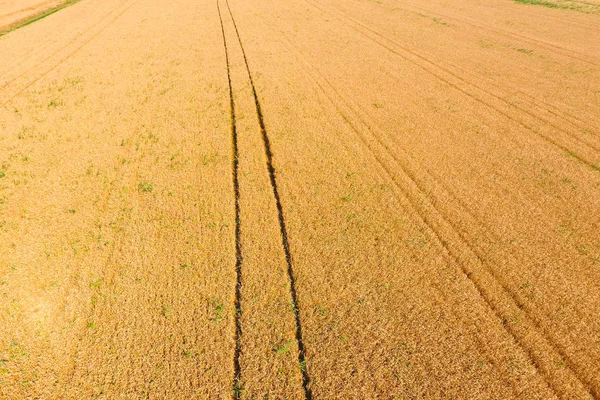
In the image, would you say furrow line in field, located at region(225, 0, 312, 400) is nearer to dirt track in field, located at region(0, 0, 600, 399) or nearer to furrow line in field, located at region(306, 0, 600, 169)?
dirt track in field, located at region(0, 0, 600, 399)

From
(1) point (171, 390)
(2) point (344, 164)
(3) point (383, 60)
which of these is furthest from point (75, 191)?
(3) point (383, 60)

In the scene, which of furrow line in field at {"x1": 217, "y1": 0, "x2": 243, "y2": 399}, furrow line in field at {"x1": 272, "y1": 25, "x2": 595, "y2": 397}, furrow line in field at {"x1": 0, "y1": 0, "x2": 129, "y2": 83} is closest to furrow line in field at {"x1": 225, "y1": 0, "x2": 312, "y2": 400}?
furrow line in field at {"x1": 217, "y1": 0, "x2": 243, "y2": 399}

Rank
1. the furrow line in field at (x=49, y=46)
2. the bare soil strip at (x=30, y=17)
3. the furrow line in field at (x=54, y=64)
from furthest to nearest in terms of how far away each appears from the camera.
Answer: the bare soil strip at (x=30, y=17) < the furrow line in field at (x=49, y=46) < the furrow line in field at (x=54, y=64)

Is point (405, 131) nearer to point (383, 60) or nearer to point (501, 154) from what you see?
point (501, 154)

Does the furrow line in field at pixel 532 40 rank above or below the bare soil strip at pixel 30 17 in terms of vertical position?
below

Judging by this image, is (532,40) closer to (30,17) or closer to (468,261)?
(468,261)

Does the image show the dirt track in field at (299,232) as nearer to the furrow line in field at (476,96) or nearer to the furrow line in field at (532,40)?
the furrow line in field at (476,96)

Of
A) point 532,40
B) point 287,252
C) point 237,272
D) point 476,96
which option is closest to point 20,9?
point 476,96

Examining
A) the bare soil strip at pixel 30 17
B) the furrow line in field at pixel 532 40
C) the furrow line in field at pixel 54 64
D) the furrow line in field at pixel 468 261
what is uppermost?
the bare soil strip at pixel 30 17

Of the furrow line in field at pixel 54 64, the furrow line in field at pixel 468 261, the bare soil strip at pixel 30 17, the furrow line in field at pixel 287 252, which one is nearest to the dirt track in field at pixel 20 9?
the bare soil strip at pixel 30 17

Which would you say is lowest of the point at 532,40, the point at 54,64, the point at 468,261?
the point at 468,261
